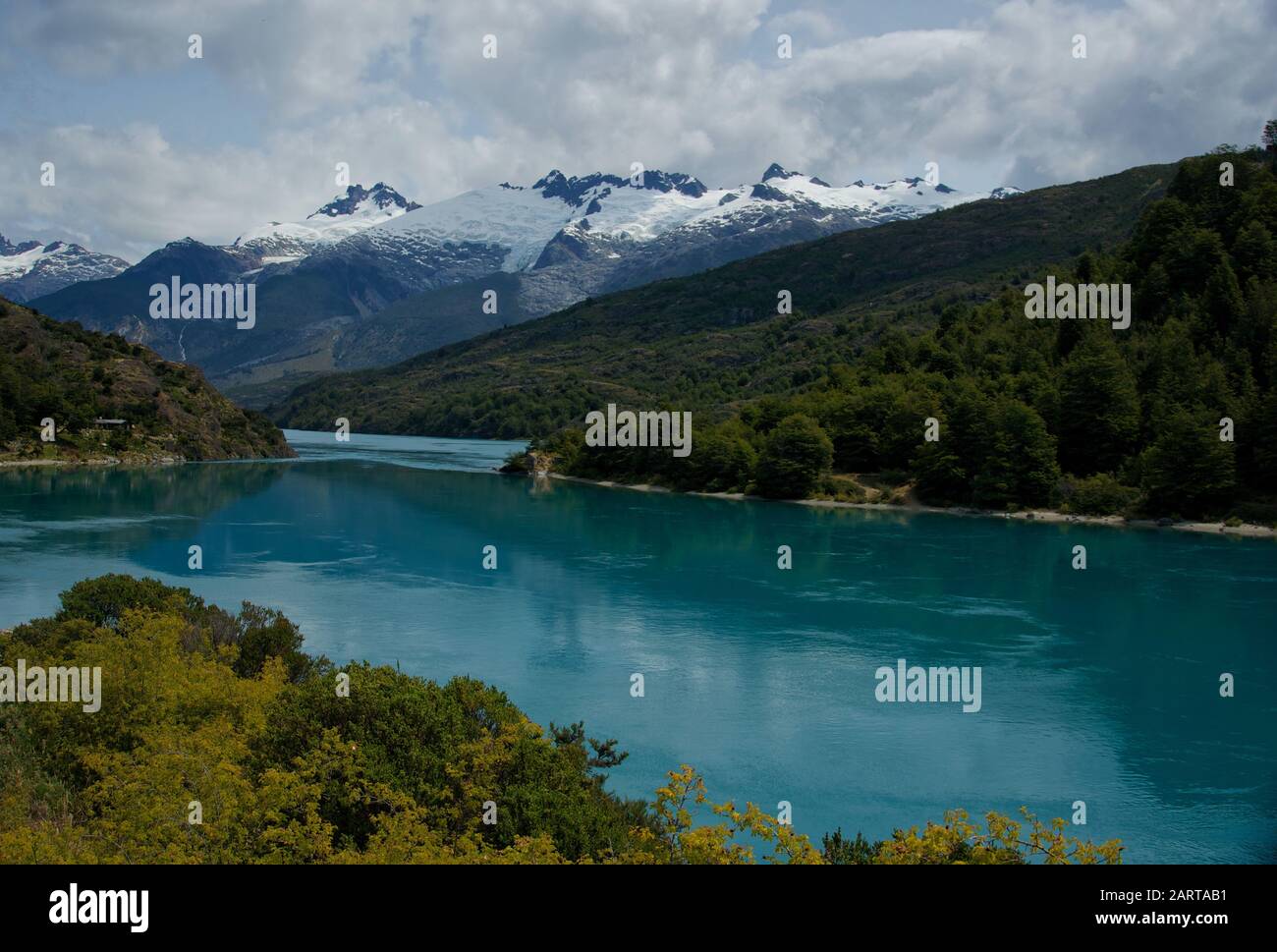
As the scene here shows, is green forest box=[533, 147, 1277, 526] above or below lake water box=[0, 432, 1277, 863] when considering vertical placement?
above

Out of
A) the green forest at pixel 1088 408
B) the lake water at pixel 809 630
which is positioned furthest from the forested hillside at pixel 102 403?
the green forest at pixel 1088 408

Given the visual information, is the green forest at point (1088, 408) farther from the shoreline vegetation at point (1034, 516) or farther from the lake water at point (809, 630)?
the lake water at point (809, 630)

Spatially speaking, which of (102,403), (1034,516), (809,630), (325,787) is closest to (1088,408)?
(1034,516)

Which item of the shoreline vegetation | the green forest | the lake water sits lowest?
the lake water

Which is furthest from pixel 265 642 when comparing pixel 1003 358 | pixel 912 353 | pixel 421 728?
pixel 912 353

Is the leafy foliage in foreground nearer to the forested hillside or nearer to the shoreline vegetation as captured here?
the shoreline vegetation

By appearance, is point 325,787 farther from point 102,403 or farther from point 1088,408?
point 102,403

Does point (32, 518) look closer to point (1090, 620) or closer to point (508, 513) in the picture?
point (508, 513)

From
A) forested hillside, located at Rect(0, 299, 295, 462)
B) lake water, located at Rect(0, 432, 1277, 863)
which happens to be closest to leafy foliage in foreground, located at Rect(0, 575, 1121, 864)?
lake water, located at Rect(0, 432, 1277, 863)
